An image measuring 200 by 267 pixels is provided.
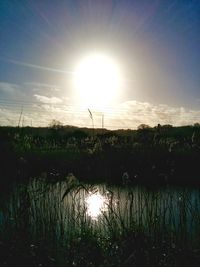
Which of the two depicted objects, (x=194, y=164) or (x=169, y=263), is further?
(x=194, y=164)

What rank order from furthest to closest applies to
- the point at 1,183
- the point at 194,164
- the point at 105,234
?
the point at 194,164
the point at 1,183
the point at 105,234

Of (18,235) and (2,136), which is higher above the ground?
(2,136)

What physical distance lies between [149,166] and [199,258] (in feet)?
24.6

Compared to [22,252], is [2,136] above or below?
above

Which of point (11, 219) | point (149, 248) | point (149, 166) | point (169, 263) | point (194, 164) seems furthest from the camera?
point (194, 164)

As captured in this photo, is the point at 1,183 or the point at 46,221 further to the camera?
the point at 1,183

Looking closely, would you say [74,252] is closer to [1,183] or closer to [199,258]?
[199,258]

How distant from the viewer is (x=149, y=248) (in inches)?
172

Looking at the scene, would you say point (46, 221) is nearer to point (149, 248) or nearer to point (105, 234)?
point (105, 234)

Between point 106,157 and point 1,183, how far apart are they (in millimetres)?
3469

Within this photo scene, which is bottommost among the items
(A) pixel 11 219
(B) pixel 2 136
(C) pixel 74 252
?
(C) pixel 74 252

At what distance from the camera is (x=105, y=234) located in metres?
5.21

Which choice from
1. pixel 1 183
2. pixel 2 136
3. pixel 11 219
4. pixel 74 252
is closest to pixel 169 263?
pixel 74 252

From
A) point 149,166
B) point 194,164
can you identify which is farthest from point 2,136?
point 194,164
